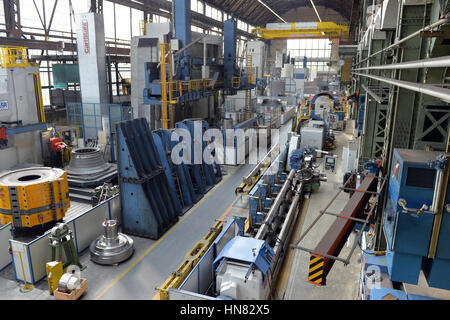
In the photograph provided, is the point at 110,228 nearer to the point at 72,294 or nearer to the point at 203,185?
the point at 72,294

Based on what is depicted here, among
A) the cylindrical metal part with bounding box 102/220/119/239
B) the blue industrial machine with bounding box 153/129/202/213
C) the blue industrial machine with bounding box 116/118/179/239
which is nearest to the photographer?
the cylindrical metal part with bounding box 102/220/119/239

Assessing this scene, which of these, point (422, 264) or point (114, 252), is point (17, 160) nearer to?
point (114, 252)

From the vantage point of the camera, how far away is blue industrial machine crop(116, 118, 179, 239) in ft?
24.0

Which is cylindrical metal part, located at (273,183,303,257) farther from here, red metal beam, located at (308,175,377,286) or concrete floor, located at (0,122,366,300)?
red metal beam, located at (308,175,377,286)

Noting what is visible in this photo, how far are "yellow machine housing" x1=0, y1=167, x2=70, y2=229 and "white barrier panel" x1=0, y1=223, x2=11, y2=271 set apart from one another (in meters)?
0.54

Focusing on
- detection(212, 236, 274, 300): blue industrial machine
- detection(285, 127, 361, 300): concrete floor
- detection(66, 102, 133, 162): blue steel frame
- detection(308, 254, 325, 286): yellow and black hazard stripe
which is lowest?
detection(285, 127, 361, 300): concrete floor

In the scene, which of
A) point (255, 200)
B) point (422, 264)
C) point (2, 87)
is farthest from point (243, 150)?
point (422, 264)

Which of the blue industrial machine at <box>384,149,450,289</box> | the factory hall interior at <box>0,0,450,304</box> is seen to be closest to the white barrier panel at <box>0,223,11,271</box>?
the factory hall interior at <box>0,0,450,304</box>

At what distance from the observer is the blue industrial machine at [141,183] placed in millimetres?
7309

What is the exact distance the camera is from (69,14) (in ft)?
59.3

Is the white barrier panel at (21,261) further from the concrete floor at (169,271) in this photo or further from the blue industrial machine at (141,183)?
the blue industrial machine at (141,183)

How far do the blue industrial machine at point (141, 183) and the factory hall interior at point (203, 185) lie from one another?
0.04m

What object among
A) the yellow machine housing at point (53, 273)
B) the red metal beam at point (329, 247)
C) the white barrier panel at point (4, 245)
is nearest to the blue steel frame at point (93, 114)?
the white barrier panel at point (4, 245)

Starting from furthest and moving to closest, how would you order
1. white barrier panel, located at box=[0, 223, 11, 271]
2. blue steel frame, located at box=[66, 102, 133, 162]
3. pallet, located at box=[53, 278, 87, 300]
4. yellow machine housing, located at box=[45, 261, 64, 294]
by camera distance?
blue steel frame, located at box=[66, 102, 133, 162]
white barrier panel, located at box=[0, 223, 11, 271]
yellow machine housing, located at box=[45, 261, 64, 294]
pallet, located at box=[53, 278, 87, 300]
